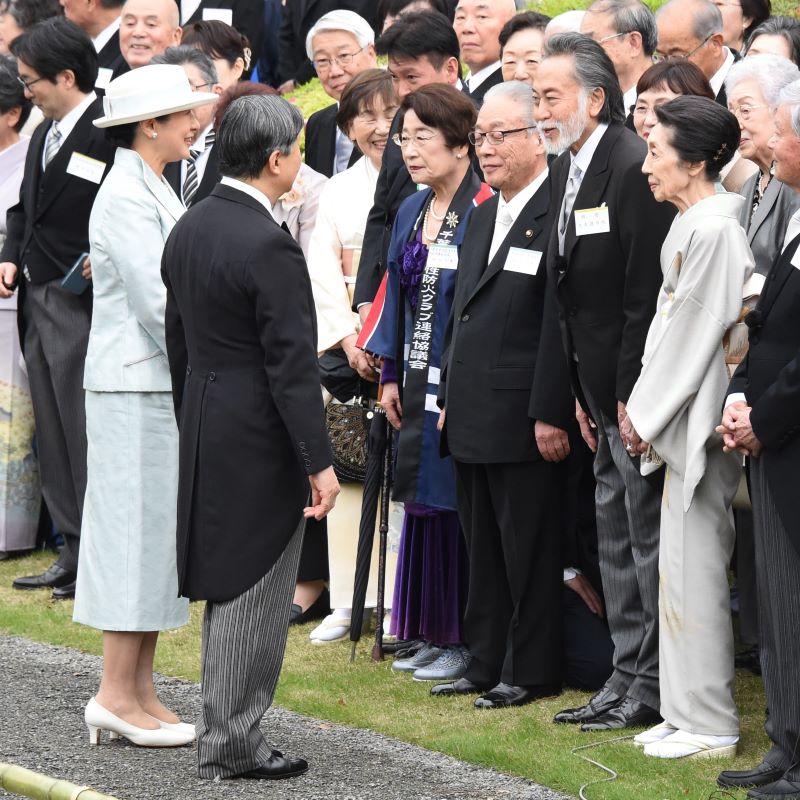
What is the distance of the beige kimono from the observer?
4.77 meters

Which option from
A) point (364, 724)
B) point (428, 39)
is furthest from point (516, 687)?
point (428, 39)

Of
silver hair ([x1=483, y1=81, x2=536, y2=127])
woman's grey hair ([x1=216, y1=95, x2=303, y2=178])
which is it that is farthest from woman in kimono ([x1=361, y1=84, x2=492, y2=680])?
woman's grey hair ([x1=216, y1=95, x2=303, y2=178])

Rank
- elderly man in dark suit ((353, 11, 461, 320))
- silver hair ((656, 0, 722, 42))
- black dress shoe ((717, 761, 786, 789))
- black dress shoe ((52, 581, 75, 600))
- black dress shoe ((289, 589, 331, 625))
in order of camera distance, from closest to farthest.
A: black dress shoe ((717, 761, 786, 789)), elderly man in dark suit ((353, 11, 461, 320)), silver hair ((656, 0, 722, 42)), black dress shoe ((289, 589, 331, 625)), black dress shoe ((52, 581, 75, 600))

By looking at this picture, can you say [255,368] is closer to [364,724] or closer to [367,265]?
[364,724]

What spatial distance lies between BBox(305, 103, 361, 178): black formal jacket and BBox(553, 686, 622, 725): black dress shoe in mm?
3620

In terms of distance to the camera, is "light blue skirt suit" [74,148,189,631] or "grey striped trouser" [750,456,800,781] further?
"light blue skirt suit" [74,148,189,631]

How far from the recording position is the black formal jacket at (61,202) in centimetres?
772

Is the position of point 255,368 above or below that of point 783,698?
above

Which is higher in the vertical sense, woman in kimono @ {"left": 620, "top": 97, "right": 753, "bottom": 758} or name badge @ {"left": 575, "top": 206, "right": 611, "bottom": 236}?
name badge @ {"left": 575, "top": 206, "right": 611, "bottom": 236}

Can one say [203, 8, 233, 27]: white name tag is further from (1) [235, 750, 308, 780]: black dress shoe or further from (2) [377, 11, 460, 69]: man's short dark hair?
(1) [235, 750, 308, 780]: black dress shoe

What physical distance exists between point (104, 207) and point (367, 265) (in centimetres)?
163

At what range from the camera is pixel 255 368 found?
182 inches

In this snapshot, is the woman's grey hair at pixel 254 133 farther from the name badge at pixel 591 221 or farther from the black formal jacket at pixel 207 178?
the black formal jacket at pixel 207 178

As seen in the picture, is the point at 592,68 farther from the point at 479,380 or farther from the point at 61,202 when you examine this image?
the point at 61,202
